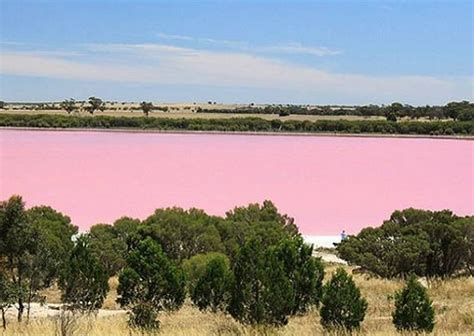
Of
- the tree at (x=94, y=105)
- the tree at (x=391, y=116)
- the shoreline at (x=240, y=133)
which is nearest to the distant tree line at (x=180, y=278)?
the shoreline at (x=240, y=133)

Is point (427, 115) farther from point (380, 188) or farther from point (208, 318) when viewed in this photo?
point (208, 318)

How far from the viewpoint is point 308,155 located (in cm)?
3941

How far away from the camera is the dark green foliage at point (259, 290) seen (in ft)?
25.3

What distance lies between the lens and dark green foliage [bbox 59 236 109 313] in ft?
29.1

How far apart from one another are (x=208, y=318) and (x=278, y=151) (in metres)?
33.1

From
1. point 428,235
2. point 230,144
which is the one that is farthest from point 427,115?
point 428,235

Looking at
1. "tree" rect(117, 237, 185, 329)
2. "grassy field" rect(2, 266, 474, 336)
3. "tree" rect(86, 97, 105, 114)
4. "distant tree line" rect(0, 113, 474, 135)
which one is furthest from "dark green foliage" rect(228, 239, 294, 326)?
"tree" rect(86, 97, 105, 114)

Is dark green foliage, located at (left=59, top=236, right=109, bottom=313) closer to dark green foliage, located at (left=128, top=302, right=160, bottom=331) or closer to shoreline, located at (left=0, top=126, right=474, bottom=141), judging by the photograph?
dark green foliage, located at (left=128, top=302, right=160, bottom=331)

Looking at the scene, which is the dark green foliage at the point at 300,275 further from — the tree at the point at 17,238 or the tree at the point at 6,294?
the tree at the point at 6,294

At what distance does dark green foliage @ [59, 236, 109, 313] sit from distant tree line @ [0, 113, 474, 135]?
5060cm

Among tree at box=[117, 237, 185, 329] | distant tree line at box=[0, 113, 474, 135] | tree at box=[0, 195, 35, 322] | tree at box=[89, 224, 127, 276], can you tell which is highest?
tree at box=[0, 195, 35, 322]

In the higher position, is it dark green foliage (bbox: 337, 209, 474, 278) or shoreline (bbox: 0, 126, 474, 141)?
dark green foliage (bbox: 337, 209, 474, 278)

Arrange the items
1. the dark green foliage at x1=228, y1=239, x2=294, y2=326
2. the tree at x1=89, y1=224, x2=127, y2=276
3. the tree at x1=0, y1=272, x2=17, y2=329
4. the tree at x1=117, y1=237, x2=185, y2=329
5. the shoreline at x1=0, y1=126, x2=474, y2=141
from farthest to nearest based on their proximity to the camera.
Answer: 1. the shoreline at x1=0, y1=126, x2=474, y2=141
2. the tree at x1=89, y1=224, x2=127, y2=276
3. the tree at x1=117, y1=237, x2=185, y2=329
4. the dark green foliage at x1=228, y1=239, x2=294, y2=326
5. the tree at x1=0, y1=272, x2=17, y2=329

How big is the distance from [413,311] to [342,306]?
2.09ft
